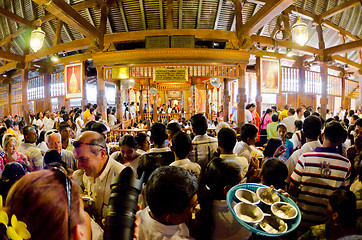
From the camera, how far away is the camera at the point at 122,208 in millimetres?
812

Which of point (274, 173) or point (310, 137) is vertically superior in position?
point (310, 137)

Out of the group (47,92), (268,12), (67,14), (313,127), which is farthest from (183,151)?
(47,92)

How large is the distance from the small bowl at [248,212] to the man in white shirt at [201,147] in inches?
60.0

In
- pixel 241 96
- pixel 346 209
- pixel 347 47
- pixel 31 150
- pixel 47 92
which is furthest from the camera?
pixel 47 92

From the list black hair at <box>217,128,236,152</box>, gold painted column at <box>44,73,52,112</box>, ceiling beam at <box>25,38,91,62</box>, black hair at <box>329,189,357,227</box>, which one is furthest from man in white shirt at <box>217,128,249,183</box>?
gold painted column at <box>44,73,52,112</box>

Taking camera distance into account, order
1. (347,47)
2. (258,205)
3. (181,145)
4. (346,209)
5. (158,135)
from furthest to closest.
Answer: (347,47) → (158,135) → (181,145) → (258,205) → (346,209)

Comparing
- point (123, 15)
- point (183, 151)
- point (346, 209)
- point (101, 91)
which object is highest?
point (123, 15)

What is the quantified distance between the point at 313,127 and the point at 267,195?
153cm

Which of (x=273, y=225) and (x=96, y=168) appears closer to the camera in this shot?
(x=273, y=225)

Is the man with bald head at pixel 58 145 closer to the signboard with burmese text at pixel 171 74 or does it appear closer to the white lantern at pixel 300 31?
the signboard with burmese text at pixel 171 74

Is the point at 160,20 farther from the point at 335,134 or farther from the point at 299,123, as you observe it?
the point at 335,134

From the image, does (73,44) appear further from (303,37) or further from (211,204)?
(211,204)

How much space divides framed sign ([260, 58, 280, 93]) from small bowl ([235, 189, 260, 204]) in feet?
27.0

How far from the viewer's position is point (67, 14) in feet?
16.3
